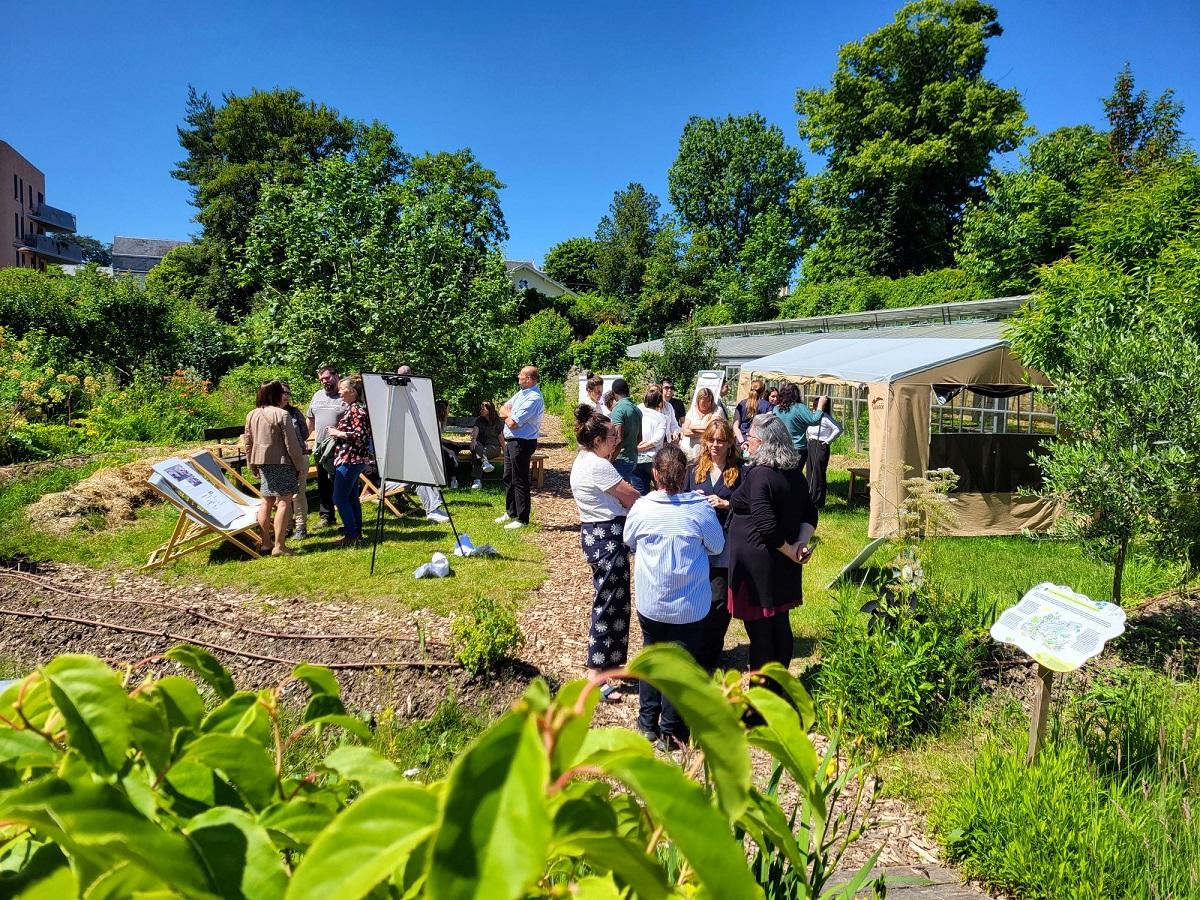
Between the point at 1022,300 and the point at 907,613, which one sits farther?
the point at 1022,300

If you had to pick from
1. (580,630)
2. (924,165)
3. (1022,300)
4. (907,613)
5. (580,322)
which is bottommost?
(580,630)

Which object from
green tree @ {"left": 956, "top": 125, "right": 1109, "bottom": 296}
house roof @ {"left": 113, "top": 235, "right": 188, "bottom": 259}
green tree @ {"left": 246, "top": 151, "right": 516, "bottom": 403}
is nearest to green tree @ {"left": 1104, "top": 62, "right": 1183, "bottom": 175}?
green tree @ {"left": 956, "top": 125, "right": 1109, "bottom": 296}

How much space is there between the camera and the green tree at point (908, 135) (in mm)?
33188

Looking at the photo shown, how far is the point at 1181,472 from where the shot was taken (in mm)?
4742

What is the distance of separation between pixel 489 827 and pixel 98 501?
10.5 meters

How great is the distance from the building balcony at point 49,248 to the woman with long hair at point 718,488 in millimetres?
65124

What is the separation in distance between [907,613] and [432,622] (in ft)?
12.3

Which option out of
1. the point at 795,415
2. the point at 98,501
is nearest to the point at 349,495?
the point at 98,501

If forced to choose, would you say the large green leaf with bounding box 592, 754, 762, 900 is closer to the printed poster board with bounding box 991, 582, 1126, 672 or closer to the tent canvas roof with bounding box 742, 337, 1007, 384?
the printed poster board with bounding box 991, 582, 1126, 672

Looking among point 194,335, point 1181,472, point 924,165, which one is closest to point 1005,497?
point 1181,472

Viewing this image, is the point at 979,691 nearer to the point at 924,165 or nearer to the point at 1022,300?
the point at 1022,300

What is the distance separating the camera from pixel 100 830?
1.92 ft

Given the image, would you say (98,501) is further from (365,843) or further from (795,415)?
(365,843)

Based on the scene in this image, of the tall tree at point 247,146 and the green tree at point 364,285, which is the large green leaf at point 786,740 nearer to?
the green tree at point 364,285
